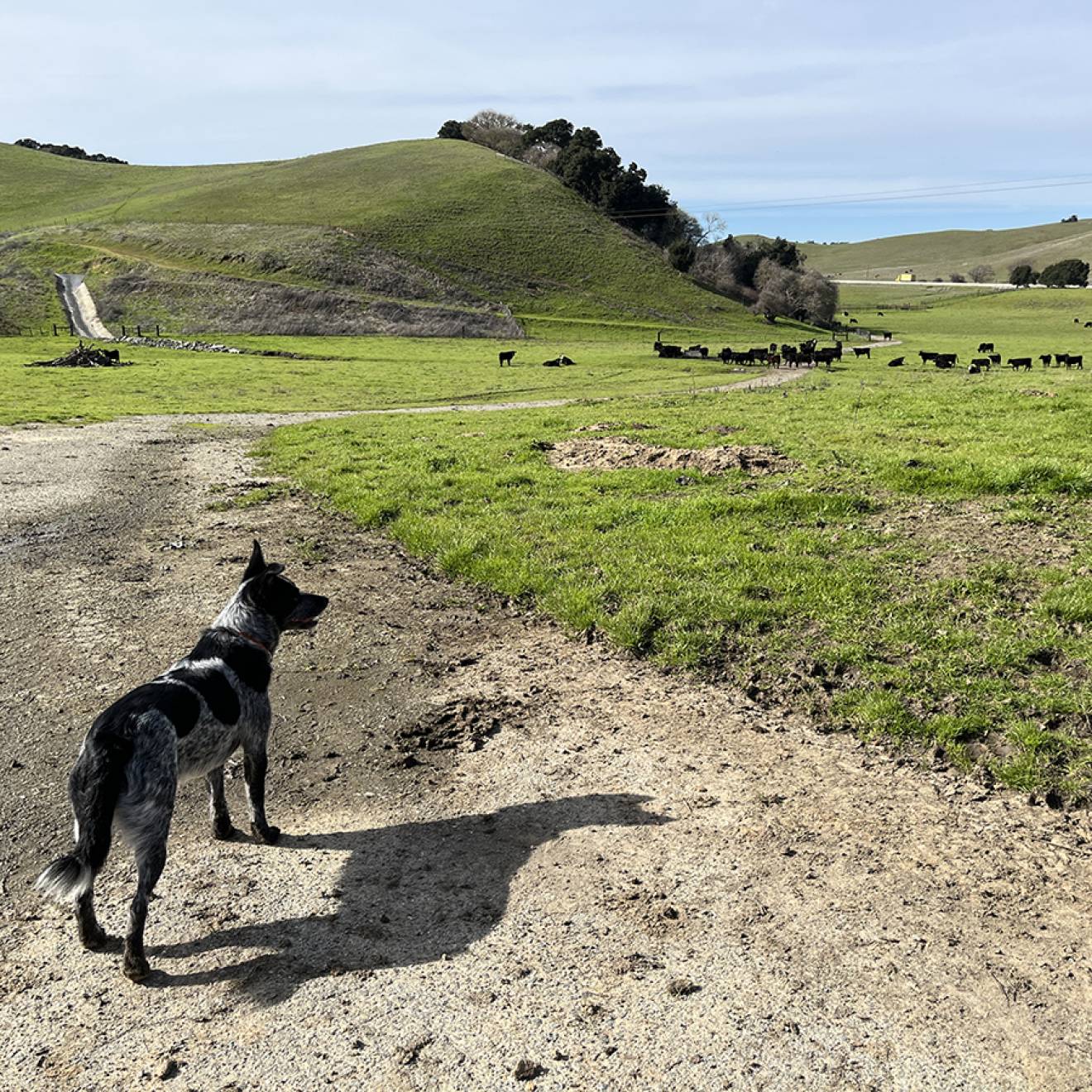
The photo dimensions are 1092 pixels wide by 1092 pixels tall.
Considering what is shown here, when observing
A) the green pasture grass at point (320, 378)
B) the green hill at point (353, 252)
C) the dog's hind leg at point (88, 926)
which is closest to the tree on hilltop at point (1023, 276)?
the green hill at point (353, 252)

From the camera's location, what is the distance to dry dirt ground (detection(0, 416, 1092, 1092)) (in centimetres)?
428

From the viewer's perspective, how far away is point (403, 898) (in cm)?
555

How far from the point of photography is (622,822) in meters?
6.30

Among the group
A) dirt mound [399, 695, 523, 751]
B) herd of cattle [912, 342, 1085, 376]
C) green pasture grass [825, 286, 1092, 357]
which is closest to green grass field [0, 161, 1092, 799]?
dirt mound [399, 695, 523, 751]

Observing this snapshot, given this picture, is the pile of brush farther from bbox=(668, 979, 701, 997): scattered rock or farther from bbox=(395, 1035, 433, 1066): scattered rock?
bbox=(668, 979, 701, 997): scattered rock

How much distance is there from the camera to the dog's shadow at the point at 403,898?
16.2 ft

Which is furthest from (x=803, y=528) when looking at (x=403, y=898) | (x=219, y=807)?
(x=219, y=807)

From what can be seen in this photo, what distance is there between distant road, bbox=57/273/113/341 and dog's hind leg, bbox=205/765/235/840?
3183 inches

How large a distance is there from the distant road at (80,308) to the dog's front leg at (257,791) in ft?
265

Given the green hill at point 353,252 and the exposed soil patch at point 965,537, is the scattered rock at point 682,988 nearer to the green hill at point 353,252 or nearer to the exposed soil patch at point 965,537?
the exposed soil patch at point 965,537

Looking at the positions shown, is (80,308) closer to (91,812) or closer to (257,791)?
(257,791)

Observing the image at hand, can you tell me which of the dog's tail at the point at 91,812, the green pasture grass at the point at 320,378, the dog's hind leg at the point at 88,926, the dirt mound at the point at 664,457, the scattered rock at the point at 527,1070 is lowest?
the scattered rock at the point at 527,1070

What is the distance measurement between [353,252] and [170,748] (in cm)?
10470

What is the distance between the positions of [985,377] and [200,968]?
45.5 metres
